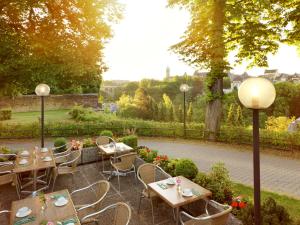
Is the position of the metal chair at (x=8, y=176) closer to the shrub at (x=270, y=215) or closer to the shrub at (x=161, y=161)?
the shrub at (x=161, y=161)

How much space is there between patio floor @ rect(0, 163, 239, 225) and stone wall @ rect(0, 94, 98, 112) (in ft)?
81.0

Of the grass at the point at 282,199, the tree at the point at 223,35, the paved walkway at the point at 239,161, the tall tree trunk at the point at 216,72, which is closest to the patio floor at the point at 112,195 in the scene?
the grass at the point at 282,199

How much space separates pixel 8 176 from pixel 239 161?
31.4ft

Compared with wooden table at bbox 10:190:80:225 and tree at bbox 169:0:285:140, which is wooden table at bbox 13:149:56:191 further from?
tree at bbox 169:0:285:140

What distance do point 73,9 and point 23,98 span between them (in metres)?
23.7

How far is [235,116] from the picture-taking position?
21234 millimetres

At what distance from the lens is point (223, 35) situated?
41.3ft

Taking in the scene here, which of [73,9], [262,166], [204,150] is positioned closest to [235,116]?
[204,150]

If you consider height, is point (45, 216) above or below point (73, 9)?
below

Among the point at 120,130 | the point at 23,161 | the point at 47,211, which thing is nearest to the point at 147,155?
the point at 23,161

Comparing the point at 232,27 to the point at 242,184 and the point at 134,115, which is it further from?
the point at 134,115

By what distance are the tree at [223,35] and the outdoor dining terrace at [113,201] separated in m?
7.52

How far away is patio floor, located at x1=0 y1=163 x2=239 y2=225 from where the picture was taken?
553 cm

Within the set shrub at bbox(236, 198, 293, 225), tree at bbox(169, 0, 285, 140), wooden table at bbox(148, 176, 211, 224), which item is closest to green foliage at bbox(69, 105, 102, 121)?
tree at bbox(169, 0, 285, 140)
